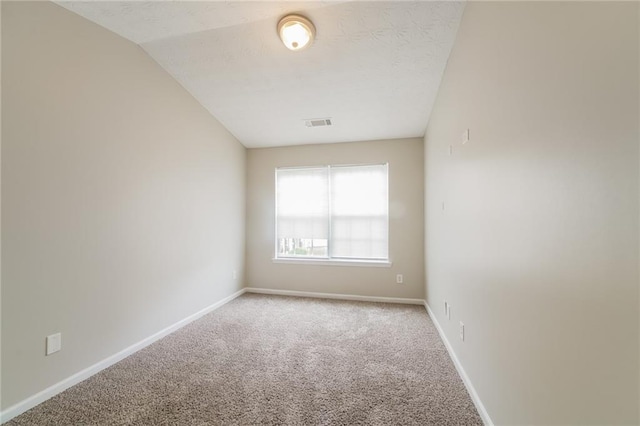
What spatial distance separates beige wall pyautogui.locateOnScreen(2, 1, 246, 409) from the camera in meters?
1.63

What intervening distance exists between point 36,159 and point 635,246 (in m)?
2.79

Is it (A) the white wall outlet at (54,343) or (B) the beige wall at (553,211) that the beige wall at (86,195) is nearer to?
(A) the white wall outlet at (54,343)

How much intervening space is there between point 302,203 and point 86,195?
8.78ft

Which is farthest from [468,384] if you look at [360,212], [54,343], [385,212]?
[54,343]

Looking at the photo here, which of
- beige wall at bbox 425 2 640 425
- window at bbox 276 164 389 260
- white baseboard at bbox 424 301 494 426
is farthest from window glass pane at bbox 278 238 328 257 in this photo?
beige wall at bbox 425 2 640 425

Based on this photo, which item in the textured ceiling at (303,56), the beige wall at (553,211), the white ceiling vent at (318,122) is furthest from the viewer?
the white ceiling vent at (318,122)

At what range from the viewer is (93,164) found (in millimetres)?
2059

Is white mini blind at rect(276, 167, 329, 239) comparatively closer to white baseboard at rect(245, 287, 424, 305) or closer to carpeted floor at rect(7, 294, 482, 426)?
white baseboard at rect(245, 287, 424, 305)

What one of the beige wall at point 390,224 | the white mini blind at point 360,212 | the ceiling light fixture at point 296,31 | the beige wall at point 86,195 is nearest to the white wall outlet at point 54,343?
the beige wall at point 86,195

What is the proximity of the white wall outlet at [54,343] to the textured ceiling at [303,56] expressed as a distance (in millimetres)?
2283

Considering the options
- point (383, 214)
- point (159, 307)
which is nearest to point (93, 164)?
point (159, 307)

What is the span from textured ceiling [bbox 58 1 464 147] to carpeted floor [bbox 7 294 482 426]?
2.53 meters

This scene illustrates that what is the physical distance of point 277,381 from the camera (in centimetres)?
193

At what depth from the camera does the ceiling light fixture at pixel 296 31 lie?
201 cm
